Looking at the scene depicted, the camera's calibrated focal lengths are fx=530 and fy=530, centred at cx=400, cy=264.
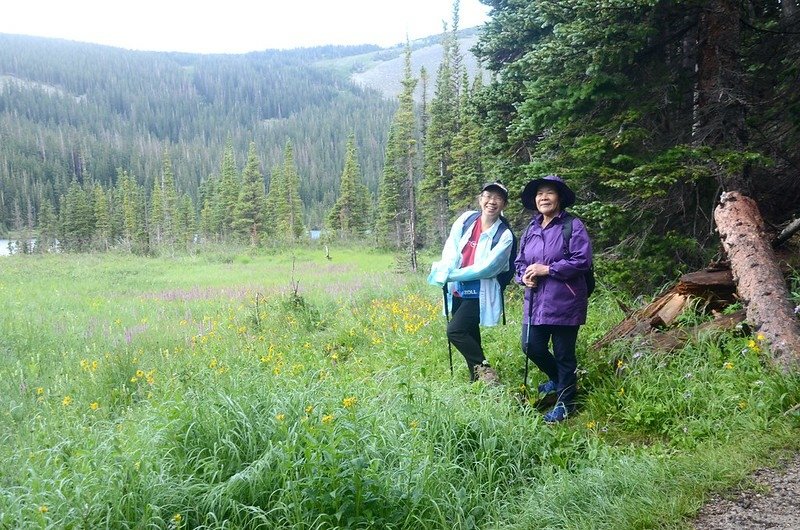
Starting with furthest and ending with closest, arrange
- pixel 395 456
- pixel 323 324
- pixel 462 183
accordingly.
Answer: pixel 462 183 → pixel 323 324 → pixel 395 456

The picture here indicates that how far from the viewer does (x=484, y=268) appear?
5.20 metres

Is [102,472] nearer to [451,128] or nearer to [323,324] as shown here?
[323,324]

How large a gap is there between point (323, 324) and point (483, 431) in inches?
235

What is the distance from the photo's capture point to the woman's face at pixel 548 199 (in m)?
4.98

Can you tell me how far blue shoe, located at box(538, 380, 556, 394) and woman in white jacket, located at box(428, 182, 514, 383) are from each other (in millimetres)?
453

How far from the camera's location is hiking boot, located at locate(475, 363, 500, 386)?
5.26m

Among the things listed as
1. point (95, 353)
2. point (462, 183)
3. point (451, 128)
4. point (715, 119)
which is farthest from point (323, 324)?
point (451, 128)

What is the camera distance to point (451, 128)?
36.0 metres

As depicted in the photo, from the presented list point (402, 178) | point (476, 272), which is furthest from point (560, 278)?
point (402, 178)

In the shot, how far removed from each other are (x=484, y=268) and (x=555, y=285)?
71 centimetres

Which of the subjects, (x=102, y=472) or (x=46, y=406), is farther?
(x=46, y=406)

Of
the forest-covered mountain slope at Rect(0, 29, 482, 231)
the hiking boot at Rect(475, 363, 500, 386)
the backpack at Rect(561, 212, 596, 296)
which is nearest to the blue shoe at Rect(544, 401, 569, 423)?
the hiking boot at Rect(475, 363, 500, 386)

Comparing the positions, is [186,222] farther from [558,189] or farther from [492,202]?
[558,189]

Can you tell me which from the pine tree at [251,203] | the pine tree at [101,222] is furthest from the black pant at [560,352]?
the pine tree at [101,222]
